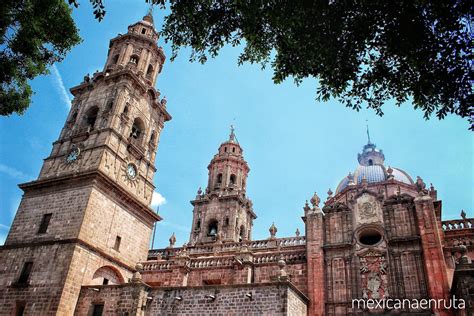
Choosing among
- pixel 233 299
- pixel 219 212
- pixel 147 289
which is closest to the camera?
pixel 233 299

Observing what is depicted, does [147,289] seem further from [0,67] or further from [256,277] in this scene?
[0,67]

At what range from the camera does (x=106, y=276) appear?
2345 centimetres

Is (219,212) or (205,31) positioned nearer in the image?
(205,31)

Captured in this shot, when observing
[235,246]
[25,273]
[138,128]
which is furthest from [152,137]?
[25,273]

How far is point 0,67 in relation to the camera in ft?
40.4

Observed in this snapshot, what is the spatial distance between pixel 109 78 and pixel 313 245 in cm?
1903

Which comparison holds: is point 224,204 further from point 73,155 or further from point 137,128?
point 73,155

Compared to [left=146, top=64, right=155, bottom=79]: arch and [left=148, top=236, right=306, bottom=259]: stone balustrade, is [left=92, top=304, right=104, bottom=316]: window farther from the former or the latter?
[left=146, top=64, right=155, bottom=79]: arch

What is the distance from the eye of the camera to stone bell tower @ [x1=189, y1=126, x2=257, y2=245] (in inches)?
1368

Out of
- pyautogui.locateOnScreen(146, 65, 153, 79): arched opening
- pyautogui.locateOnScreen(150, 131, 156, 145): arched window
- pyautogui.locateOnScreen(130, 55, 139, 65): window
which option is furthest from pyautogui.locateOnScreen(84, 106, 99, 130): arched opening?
pyautogui.locateOnScreen(146, 65, 153, 79): arched opening

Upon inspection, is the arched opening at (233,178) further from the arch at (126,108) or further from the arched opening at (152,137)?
the arch at (126,108)

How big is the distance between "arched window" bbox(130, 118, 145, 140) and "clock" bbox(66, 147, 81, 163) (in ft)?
14.4

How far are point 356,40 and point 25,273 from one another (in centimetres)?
2094

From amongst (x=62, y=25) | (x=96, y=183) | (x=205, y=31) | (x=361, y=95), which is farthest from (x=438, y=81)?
(x=96, y=183)
